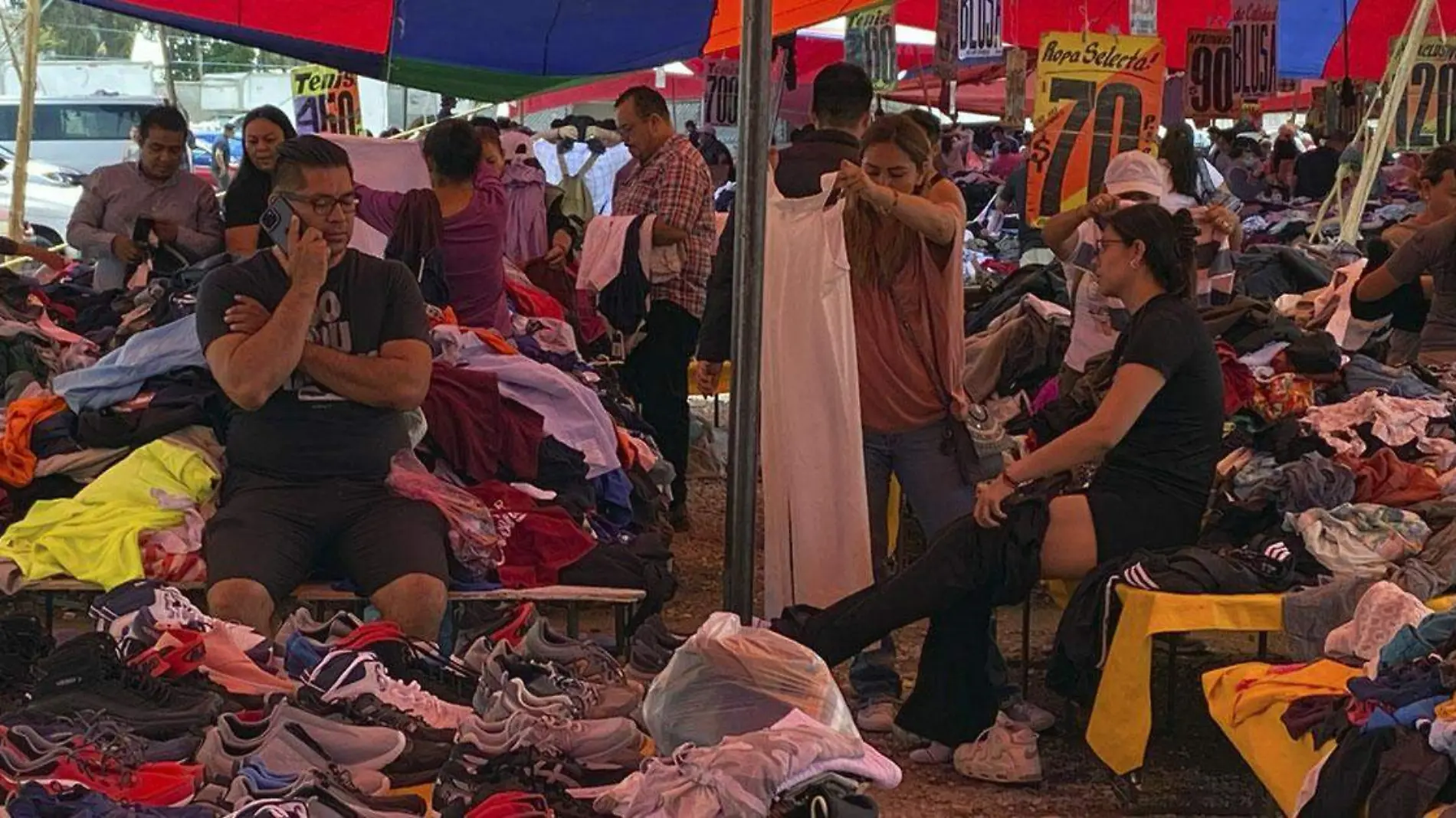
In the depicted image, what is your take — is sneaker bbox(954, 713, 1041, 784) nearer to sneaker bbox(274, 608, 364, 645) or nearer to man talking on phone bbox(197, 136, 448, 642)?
man talking on phone bbox(197, 136, 448, 642)

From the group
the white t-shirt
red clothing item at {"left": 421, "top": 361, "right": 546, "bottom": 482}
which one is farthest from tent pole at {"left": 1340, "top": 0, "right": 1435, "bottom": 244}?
red clothing item at {"left": 421, "top": 361, "right": 546, "bottom": 482}

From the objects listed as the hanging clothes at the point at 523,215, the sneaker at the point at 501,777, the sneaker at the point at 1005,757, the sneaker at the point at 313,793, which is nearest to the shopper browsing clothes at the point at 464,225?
the hanging clothes at the point at 523,215

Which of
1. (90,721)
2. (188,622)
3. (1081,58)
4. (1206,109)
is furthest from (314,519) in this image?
(1206,109)

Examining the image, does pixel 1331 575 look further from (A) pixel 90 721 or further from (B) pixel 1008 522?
(A) pixel 90 721

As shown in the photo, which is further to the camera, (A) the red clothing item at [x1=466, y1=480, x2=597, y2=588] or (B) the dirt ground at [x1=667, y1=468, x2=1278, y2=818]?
(A) the red clothing item at [x1=466, y1=480, x2=597, y2=588]

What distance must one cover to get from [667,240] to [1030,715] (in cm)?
310

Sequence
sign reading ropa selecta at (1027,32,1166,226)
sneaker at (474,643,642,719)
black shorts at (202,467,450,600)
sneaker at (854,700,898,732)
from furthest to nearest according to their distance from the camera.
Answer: sign reading ropa selecta at (1027,32,1166,226) < sneaker at (854,700,898,732) < black shorts at (202,467,450,600) < sneaker at (474,643,642,719)

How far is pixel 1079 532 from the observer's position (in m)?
4.89

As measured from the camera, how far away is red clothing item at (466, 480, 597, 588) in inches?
196

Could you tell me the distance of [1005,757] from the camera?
16.1 ft

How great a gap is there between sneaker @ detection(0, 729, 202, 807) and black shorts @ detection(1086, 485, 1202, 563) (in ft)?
8.68

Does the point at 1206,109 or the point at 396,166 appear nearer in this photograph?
the point at 396,166

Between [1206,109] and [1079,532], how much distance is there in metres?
6.86

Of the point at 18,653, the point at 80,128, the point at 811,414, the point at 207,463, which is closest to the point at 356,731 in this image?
the point at 18,653
